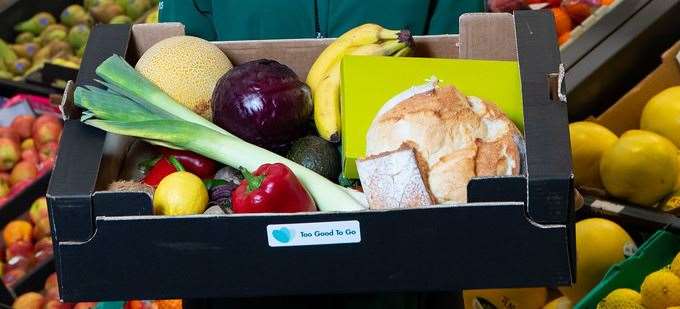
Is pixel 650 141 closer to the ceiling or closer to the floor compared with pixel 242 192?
closer to the floor

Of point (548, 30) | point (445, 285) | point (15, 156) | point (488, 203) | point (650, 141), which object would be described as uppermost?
point (548, 30)

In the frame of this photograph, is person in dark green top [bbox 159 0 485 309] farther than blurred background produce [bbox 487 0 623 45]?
No

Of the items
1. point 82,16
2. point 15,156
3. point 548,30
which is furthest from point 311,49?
point 82,16

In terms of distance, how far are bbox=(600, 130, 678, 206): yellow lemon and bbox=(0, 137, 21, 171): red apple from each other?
2.33 metres

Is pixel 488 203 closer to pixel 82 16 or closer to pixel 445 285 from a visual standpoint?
pixel 445 285

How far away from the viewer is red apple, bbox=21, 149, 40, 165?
151 inches

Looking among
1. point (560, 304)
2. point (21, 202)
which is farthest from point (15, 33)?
point (560, 304)

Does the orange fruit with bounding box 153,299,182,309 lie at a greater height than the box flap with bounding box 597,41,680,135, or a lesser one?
lesser

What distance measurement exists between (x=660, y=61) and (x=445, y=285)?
2.11m

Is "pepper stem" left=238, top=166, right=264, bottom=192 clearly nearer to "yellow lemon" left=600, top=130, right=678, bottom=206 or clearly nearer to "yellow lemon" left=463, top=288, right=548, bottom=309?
"yellow lemon" left=463, top=288, right=548, bottom=309

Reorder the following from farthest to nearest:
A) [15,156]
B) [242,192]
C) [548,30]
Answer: [15,156]
[548,30]
[242,192]

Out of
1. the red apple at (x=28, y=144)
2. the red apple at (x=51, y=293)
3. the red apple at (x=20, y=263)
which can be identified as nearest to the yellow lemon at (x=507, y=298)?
the red apple at (x=51, y=293)

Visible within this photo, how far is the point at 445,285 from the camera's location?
128 centimetres

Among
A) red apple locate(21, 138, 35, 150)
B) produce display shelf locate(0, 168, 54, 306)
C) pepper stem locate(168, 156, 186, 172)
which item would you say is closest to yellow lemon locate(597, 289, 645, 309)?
pepper stem locate(168, 156, 186, 172)
